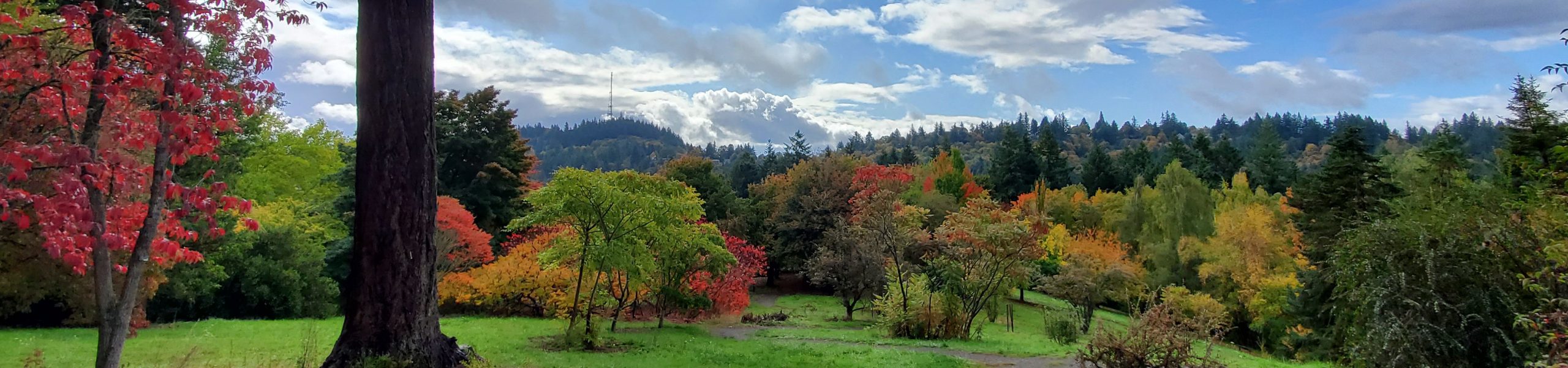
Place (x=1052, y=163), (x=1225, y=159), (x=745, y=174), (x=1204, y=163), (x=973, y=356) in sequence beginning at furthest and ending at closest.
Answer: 1. (x=1052, y=163)
2. (x=745, y=174)
3. (x=1225, y=159)
4. (x=1204, y=163)
5. (x=973, y=356)

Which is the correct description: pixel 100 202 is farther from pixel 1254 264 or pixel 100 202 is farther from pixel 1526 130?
pixel 1254 264

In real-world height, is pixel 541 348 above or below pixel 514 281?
below

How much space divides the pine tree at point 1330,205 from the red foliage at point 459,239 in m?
27.3

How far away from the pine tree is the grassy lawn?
2368 millimetres

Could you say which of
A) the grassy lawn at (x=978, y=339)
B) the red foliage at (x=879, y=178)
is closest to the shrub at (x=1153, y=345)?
the grassy lawn at (x=978, y=339)

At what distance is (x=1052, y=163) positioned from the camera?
74.3 meters

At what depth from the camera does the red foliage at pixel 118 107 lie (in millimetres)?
4559

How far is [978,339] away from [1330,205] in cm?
1713

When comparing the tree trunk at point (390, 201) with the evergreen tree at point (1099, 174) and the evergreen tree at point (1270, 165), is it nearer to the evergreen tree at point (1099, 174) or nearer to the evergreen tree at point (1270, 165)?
the evergreen tree at point (1270, 165)

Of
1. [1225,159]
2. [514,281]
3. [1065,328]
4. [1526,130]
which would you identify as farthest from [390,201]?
[1225,159]

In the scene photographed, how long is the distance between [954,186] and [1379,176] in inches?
1084

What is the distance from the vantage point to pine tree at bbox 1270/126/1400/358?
83.7 ft

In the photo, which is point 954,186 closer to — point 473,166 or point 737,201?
point 737,201

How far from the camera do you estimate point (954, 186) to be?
177 ft
